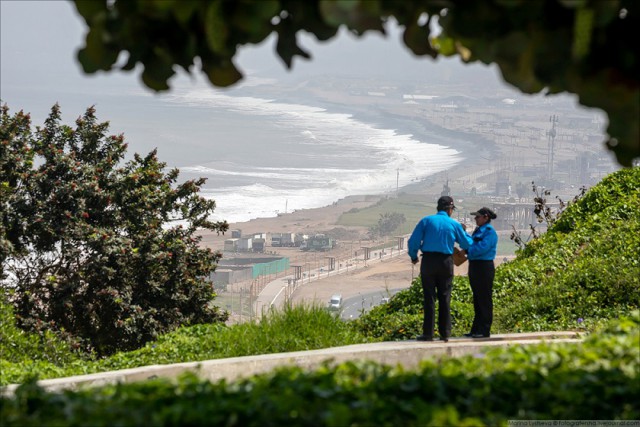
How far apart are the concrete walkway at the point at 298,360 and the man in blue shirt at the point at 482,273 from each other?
1.71ft

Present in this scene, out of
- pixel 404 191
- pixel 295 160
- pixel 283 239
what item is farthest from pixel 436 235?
pixel 295 160

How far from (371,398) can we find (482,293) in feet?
19.6

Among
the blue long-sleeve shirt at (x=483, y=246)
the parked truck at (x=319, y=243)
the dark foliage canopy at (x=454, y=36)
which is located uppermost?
the dark foliage canopy at (x=454, y=36)

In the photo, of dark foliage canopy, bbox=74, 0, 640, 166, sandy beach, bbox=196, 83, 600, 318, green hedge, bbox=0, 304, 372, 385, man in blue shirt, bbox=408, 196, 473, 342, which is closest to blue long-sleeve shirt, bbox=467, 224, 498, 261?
man in blue shirt, bbox=408, 196, 473, 342

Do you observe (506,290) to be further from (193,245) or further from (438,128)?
(438,128)

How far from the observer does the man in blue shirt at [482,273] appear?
33.0 feet

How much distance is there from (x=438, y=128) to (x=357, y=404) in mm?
191177

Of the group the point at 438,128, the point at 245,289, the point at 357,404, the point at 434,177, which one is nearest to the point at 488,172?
the point at 434,177

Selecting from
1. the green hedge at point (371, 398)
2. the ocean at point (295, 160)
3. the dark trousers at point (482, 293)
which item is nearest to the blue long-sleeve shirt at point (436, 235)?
the dark trousers at point (482, 293)

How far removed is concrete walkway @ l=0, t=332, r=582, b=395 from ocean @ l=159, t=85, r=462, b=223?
321ft

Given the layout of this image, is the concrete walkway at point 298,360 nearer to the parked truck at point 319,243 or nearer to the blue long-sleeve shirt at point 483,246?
the blue long-sleeve shirt at point 483,246

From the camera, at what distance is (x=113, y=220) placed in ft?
49.8

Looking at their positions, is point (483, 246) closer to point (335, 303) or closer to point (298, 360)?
point (298, 360)

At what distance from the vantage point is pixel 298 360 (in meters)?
7.84
